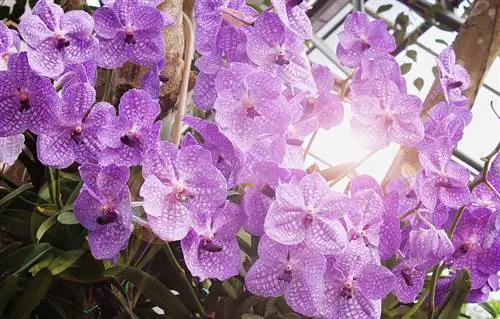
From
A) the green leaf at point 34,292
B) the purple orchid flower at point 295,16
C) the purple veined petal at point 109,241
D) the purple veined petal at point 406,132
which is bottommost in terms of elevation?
the green leaf at point 34,292

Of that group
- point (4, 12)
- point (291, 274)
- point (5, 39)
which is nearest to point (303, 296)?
point (291, 274)

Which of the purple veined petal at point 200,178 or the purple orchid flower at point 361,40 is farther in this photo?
the purple orchid flower at point 361,40

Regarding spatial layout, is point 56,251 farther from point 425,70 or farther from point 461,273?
point 425,70

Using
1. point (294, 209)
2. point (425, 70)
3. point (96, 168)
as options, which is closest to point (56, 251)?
point (96, 168)

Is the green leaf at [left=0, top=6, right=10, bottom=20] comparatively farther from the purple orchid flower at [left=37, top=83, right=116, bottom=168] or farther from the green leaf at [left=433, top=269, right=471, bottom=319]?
the green leaf at [left=433, top=269, right=471, bottom=319]

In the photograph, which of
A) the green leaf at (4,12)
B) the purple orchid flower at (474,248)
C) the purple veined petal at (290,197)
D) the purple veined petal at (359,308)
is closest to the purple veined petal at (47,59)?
the purple veined petal at (290,197)

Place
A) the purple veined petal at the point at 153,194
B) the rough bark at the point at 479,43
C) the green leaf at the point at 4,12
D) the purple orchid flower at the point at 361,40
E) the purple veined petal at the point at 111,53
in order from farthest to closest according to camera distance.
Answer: the green leaf at the point at 4,12
the rough bark at the point at 479,43
the purple orchid flower at the point at 361,40
the purple veined petal at the point at 111,53
the purple veined petal at the point at 153,194

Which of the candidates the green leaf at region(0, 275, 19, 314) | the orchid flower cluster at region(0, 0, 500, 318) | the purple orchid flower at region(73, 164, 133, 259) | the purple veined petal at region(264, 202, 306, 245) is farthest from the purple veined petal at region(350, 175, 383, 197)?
the green leaf at region(0, 275, 19, 314)

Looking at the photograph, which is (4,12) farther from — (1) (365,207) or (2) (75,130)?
(1) (365,207)

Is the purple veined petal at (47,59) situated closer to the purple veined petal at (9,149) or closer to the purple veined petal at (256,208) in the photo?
the purple veined petal at (9,149)
